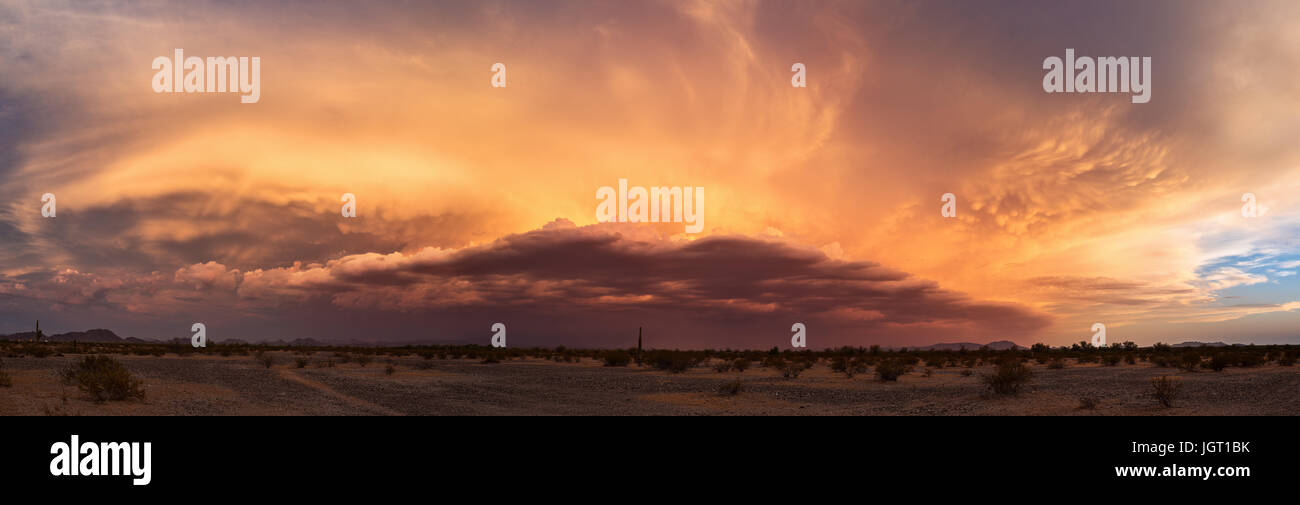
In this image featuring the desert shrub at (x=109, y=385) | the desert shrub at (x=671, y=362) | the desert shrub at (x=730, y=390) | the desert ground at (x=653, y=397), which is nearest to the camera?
the desert ground at (x=653, y=397)

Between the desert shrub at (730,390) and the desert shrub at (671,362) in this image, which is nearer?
the desert shrub at (730,390)

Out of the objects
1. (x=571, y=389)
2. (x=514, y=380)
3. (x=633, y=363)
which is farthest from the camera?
(x=633, y=363)

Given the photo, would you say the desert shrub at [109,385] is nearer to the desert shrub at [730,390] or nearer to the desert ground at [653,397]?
the desert ground at [653,397]

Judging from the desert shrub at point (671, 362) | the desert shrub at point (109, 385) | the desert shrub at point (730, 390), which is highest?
the desert shrub at point (109, 385)

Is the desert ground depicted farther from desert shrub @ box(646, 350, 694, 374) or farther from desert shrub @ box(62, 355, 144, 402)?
desert shrub @ box(646, 350, 694, 374)

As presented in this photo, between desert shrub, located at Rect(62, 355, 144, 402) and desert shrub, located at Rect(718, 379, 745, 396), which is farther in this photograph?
desert shrub, located at Rect(718, 379, 745, 396)

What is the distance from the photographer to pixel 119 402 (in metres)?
18.7

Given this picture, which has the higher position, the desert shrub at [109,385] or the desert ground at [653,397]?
the desert shrub at [109,385]

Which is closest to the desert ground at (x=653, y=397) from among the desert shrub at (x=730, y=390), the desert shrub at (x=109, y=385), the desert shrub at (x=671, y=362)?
the desert shrub at (x=730, y=390)

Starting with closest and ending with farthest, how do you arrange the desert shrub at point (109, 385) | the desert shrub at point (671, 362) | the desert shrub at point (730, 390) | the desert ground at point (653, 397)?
the desert ground at point (653, 397) < the desert shrub at point (109, 385) < the desert shrub at point (730, 390) < the desert shrub at point (671, 362)

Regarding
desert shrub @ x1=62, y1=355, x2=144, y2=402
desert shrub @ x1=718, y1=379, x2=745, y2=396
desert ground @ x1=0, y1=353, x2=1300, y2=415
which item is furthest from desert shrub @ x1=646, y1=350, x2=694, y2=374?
desert shrub @ x1=62, y1=355, x2=144, y2=402
